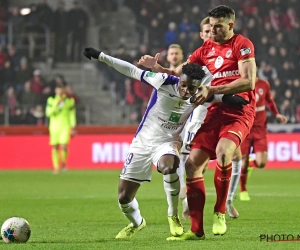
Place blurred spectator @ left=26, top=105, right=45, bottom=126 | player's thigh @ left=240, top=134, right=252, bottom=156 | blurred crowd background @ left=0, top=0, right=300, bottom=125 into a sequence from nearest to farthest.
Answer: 1. player's thigh @ left=240, top=134, right=252, bottom=156
2. blurred spectator @ left=26, top=105, right=45, bottom=126
3. blurred crowd background @ left=0, top=0, right=300, bottom=125

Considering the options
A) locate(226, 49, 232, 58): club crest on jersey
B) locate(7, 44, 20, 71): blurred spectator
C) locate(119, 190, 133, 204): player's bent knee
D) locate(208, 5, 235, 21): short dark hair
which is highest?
locate(7, 44, 20, 71): blurred spectator

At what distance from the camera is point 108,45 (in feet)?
78.2

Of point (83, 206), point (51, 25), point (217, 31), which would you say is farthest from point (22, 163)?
point (217, 31)

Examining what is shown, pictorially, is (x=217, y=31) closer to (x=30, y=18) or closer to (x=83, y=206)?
(x=83, y=206)

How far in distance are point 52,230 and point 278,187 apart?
23.7 feet

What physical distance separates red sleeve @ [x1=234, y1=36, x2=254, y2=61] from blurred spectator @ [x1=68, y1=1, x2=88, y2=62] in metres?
16.3

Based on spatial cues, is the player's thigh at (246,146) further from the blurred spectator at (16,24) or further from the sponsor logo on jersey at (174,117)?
the blurred spectator at (16,24)

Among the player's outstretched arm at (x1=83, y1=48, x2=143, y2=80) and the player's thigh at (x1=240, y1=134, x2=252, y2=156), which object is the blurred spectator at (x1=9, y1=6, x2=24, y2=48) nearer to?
the player's thigh at (x1=240, y1=134, x2=252, y2=156)

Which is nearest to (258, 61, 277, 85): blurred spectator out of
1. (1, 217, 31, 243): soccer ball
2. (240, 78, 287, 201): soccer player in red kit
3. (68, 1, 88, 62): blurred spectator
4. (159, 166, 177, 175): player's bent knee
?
(68, 1, 88, 62): blurred spectator

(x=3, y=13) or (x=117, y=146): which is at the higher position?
(x=3, y=13)

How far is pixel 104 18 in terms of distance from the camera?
24.6m

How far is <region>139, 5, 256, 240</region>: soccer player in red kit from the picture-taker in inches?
269

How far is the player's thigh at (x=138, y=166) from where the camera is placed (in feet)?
23.2

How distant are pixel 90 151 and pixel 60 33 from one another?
4790 millimetres
